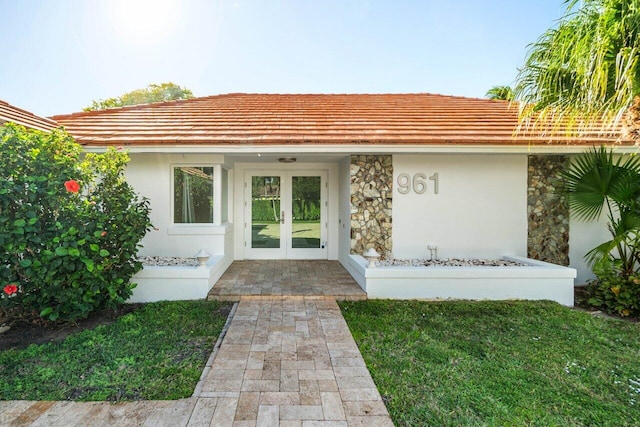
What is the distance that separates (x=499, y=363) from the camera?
12.6 feet

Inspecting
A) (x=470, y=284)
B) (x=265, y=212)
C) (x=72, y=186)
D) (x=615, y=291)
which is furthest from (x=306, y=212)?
(x=615, y=291)

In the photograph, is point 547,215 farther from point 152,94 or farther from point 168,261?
point 152,94

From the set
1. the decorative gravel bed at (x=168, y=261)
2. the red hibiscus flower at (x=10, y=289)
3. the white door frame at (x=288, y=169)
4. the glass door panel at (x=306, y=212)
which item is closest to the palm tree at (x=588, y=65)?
the white door frame at (x=288, y=169)

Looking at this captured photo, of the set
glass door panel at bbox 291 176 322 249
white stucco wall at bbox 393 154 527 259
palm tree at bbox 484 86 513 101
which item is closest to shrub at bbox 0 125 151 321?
glass door panel at bbox 291 176 322 249

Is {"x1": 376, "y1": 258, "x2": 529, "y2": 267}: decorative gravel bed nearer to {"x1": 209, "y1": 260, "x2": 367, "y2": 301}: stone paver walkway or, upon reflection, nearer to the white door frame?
{"x1": 209, "y1": 260, "x2": 367, "y2": 301}: stone paver walkway

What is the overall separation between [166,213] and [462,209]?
7127 mm

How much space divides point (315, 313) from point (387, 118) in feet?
19.5

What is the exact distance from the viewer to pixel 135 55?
36.5ft

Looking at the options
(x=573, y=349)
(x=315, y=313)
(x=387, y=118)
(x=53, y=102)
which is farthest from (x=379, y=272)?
(x=53, y=102)

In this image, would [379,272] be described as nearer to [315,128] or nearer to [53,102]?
[315,128]

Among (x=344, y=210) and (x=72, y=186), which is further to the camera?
(x=344, y=210)

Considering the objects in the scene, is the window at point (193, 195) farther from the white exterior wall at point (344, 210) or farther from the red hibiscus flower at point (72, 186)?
the white exterior wall at point (344, 210)

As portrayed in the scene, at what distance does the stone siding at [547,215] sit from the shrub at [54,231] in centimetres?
866

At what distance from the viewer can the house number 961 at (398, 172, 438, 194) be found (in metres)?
8.02
